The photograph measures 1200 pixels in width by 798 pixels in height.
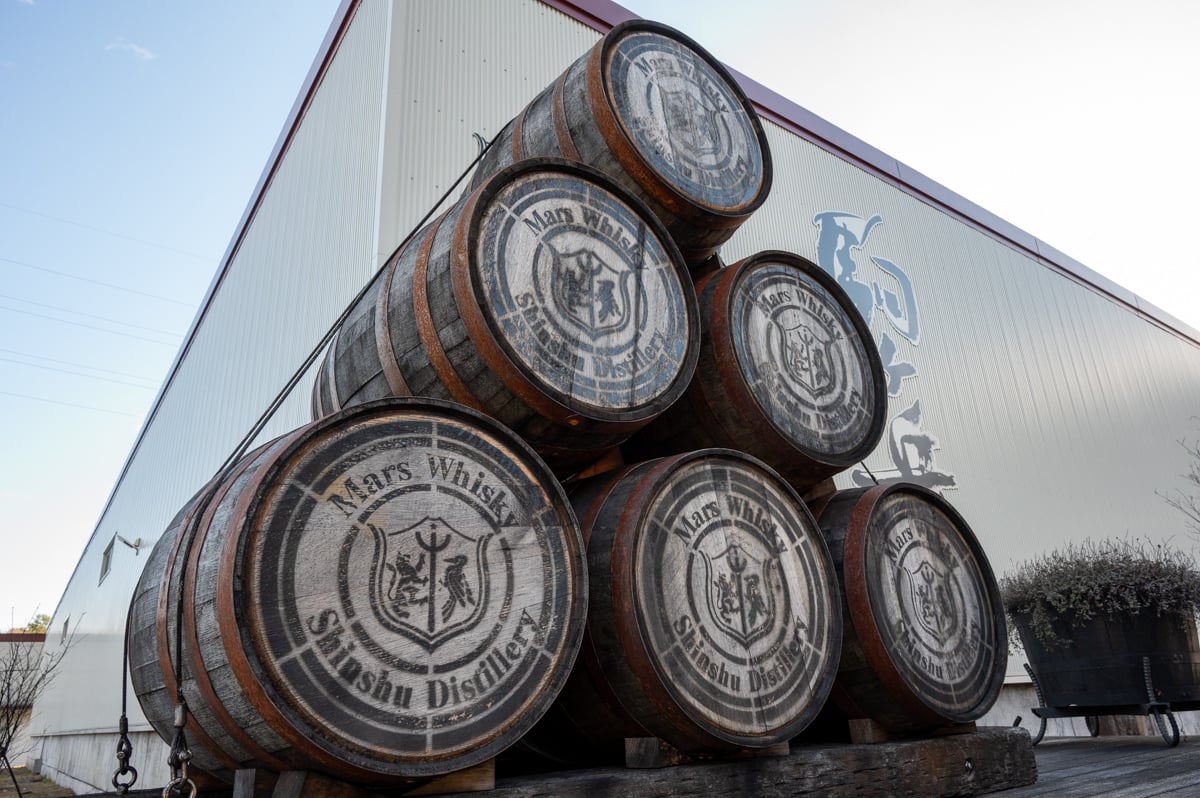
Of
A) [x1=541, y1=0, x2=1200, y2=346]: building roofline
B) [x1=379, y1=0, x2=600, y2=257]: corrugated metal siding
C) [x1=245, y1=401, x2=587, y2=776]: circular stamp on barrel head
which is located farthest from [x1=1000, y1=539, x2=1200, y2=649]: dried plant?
[x1=541, y1=0, x2=1200, y2=346]: building roofline

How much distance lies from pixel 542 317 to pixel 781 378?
3.08 feet

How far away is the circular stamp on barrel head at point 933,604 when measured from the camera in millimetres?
2389

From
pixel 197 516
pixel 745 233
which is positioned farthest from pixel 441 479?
pixel 745 233

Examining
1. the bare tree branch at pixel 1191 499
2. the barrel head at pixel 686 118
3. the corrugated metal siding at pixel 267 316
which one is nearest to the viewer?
the barrel head at pixel 686 118

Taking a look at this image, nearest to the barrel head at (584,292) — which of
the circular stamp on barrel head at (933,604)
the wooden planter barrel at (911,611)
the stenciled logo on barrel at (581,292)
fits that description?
the stenciled logo on barrel at (581,292)

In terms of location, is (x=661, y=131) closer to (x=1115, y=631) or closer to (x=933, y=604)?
(x=933, y=604)

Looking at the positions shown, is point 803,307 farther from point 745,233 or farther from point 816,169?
point 816,169

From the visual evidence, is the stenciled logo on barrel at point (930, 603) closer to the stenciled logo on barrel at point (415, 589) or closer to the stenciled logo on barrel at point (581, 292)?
the stenciled logo on barrel at point (581, 292)

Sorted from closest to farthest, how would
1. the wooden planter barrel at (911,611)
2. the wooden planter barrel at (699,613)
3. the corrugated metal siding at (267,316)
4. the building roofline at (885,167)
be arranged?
1. the wooden planter barrel at (699,613)
2. the wooden planter barrel at (911,611)
3. the corrugated metal siding at (267,316)
4. the building roofline at (885,167)

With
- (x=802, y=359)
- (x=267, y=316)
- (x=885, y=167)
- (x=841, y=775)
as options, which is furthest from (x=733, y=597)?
(x=885, y=167)

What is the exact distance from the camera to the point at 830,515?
2578 millimetres

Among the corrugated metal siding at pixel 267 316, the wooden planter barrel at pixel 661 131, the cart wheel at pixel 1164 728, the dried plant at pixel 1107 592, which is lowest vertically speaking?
the cart wheel at pixel 1164 728

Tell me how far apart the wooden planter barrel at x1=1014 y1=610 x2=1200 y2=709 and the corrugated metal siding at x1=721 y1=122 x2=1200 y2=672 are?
2.89 metres

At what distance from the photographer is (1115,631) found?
13.4ft
